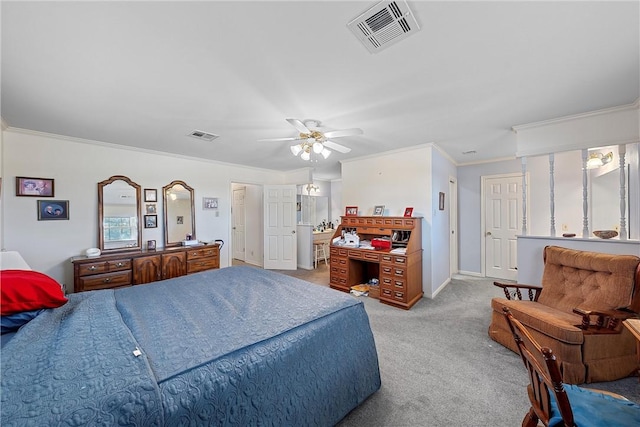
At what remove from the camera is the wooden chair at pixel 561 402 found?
947 mm

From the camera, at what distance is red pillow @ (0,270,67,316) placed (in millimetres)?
1359

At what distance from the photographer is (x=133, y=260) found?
3.45 metres

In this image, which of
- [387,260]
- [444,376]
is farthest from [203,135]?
[444,376]

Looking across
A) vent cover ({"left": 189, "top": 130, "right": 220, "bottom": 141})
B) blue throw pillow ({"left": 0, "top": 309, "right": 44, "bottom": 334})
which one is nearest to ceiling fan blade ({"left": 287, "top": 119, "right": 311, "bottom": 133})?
vent cover ({"left": 189, "top": 130, "right": 220, "bottom": 141})

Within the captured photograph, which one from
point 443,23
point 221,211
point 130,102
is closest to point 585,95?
point 443,23

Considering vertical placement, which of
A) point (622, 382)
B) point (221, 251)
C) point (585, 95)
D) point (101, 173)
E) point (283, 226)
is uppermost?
point (585, 95)

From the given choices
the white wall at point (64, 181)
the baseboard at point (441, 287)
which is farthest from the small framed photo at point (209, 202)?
the baseboard at point (441, 287)

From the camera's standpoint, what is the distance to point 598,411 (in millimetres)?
1099

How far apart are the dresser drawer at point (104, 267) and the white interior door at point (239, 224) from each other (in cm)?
343

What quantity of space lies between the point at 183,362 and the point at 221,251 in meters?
4.06

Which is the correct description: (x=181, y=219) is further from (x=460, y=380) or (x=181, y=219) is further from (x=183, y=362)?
(x=460, y=380)

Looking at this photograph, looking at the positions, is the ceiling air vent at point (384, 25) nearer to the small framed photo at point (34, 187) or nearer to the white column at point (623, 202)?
the white column at point (623, 202)

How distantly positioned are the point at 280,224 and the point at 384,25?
4690mm

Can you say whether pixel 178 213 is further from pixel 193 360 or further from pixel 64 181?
pixel 193 360
